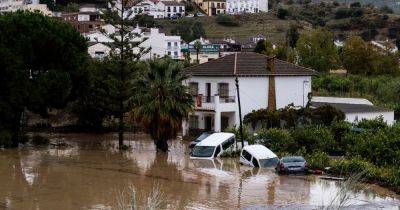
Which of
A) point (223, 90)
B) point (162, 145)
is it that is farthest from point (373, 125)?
point (162, 145)

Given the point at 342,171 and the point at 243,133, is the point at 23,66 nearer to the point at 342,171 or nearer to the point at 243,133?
the point at 243,133

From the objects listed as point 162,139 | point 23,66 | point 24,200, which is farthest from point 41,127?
point 24,200

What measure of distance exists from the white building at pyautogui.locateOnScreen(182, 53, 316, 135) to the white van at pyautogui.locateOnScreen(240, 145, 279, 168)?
8.62 metres

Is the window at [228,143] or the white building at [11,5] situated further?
the white building at [11,5]

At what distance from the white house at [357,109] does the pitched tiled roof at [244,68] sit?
314 cm

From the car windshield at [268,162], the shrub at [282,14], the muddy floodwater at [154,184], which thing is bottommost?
the muddy floodwater at [154,184]

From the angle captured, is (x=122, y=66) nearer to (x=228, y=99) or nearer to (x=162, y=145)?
(x=162, y=145)

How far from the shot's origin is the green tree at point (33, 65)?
32.4 metres

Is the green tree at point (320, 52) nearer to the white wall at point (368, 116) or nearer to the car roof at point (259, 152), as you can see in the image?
the white wall at point (368, 116)

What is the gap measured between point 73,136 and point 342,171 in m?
20.1

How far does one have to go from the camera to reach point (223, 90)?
124 feet

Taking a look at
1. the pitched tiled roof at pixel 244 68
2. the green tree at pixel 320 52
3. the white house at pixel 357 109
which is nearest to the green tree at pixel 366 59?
the green tree at pixel 320 52

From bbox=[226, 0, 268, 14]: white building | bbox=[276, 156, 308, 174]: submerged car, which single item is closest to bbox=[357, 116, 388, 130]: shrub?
bbox=[276, 156, 308, 174]: submerged car

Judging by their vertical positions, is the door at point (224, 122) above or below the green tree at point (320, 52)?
below
